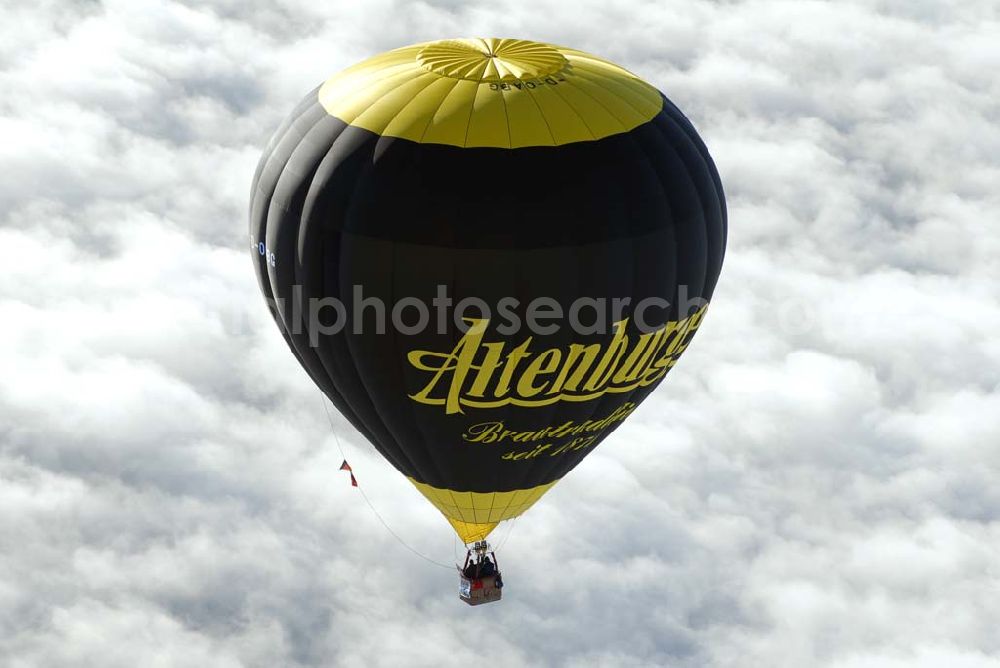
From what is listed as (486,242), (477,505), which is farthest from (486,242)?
(477,505)

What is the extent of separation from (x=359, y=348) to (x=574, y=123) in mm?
6434

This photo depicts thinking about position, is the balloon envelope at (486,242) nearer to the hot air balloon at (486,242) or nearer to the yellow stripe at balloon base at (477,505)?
the hot air balloon at (486,242)

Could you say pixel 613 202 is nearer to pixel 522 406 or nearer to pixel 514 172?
pixel 514 172

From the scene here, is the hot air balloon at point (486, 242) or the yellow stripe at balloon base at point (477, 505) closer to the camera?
the hot air balloon at point (486, 242)

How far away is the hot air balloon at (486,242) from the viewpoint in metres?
34.2

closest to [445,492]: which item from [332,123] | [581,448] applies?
[581,448]

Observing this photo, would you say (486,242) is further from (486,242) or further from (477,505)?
(477,505)

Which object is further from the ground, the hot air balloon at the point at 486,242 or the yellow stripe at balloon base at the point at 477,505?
the hot air balloon at the point at 486,242

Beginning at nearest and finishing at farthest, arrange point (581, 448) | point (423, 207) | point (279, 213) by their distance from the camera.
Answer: point (423, 207)
point (279, 213)
point (581, 448)

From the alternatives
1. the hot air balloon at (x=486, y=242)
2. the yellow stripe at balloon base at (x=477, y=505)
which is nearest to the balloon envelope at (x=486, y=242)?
the hot air balloon at (x=486, y=242)

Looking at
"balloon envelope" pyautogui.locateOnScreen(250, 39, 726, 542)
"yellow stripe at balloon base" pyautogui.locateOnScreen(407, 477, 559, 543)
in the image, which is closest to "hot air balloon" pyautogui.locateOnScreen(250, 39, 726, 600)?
"balloon envelope" pyautogui.locateOnScreen(250, 39, 726, 542)

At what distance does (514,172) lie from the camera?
112ft

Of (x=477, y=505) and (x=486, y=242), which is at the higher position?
(x=486, y=242)

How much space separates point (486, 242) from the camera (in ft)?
111
